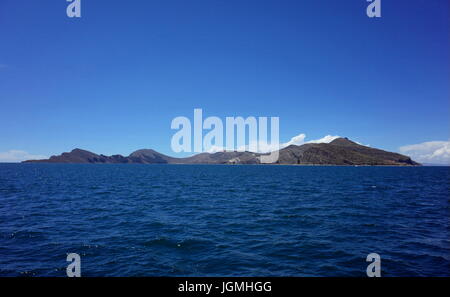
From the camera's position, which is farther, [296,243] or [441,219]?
[441,219]

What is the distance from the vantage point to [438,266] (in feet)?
45.9

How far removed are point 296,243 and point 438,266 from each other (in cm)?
825

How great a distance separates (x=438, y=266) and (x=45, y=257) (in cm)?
2453

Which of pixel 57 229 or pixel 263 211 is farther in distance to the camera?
pixel 263 211

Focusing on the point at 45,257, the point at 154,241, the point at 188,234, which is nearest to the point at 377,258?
the point at 188,234

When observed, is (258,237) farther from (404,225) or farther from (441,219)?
(441,219)

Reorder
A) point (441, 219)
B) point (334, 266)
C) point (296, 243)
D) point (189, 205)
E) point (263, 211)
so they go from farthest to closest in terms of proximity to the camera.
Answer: point (189, 205) < point (263, 211) < point (441, 219) < point (296, 243) < point (334, 266)
